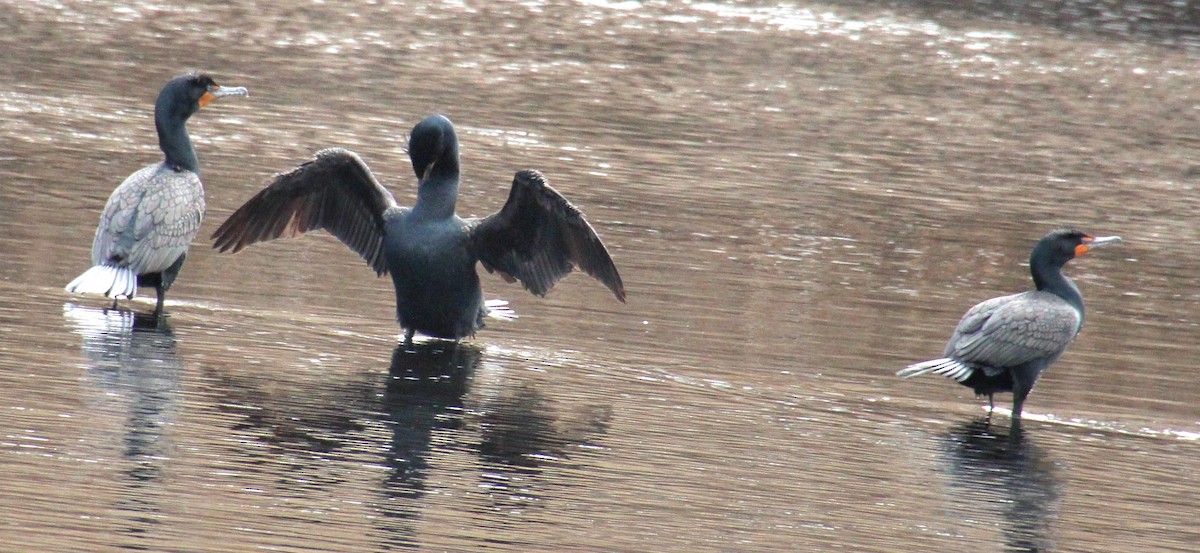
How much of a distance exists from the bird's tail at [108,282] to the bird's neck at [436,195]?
171 cm

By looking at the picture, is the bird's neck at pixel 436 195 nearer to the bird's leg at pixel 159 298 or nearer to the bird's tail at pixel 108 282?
the bird's leg at pixel 159 298

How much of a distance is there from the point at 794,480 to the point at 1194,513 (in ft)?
6.23

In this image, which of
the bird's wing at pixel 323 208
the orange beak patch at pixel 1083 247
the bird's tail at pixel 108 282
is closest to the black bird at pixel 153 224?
the bird's tail at pixel 108 282

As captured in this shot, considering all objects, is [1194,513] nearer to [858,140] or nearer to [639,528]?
[639,528]

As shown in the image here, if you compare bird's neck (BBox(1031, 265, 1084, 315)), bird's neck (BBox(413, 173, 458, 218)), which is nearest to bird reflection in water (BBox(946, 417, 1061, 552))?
bird's neck (BBox(1031, 265, 1084, 315))

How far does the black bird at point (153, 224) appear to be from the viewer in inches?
414

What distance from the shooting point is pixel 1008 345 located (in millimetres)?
10453

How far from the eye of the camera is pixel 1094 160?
2164cm

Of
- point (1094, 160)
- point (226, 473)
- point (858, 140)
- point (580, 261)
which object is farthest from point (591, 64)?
point (226, 473)

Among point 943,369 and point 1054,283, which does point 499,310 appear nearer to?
point 943,369

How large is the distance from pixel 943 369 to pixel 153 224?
468cm

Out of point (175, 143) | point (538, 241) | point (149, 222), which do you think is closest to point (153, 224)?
point (149, 222)

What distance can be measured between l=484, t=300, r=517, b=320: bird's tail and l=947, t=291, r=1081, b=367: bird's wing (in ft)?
9.04

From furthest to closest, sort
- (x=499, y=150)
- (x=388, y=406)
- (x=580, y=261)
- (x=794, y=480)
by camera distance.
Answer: (x=499, y=150) < (x=580, y=261) < (x=388, y=406) < (x=794, y=480)
